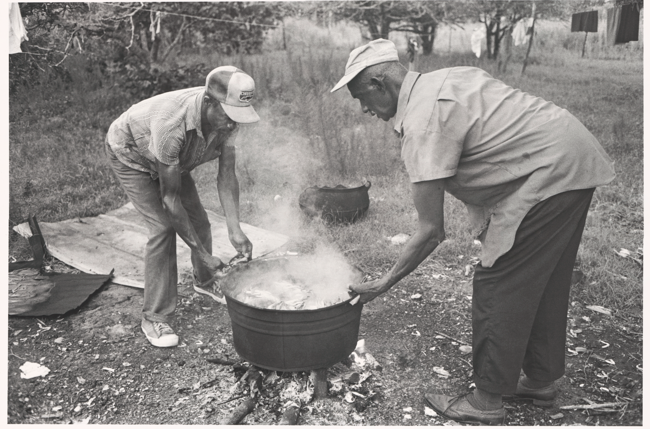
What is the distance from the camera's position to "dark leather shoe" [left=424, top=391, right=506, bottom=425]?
3.35 metres

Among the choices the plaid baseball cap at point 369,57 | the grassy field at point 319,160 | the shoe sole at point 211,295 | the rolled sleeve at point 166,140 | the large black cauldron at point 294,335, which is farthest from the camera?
the grassy field at point 319,160

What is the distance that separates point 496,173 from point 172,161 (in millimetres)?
2138

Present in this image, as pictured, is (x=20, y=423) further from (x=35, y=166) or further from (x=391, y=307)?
(x=35, y=166)

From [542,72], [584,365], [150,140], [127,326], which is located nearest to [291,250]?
[127,326]

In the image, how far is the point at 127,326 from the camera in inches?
181

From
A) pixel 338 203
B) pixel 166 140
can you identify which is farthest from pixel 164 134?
pixel 338 203

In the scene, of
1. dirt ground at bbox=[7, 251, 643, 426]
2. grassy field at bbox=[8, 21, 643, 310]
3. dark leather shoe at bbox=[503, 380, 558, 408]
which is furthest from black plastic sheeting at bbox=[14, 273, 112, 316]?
dark leather shoe at bbox=[503, 380, 558, 408]

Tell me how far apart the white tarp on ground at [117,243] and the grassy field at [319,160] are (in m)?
0.33

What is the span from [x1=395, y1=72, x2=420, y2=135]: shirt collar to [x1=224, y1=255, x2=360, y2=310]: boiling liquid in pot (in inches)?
51.9

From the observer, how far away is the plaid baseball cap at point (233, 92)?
3.48 meters

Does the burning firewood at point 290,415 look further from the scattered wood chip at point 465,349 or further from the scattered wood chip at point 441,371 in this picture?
the scattered wood chip at point 465,349

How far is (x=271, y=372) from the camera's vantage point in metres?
3.81

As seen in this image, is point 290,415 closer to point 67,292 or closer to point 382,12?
point 67,292

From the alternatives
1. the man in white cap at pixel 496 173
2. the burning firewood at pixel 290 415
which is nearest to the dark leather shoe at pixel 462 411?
the man in white cap at pixel 496 173
